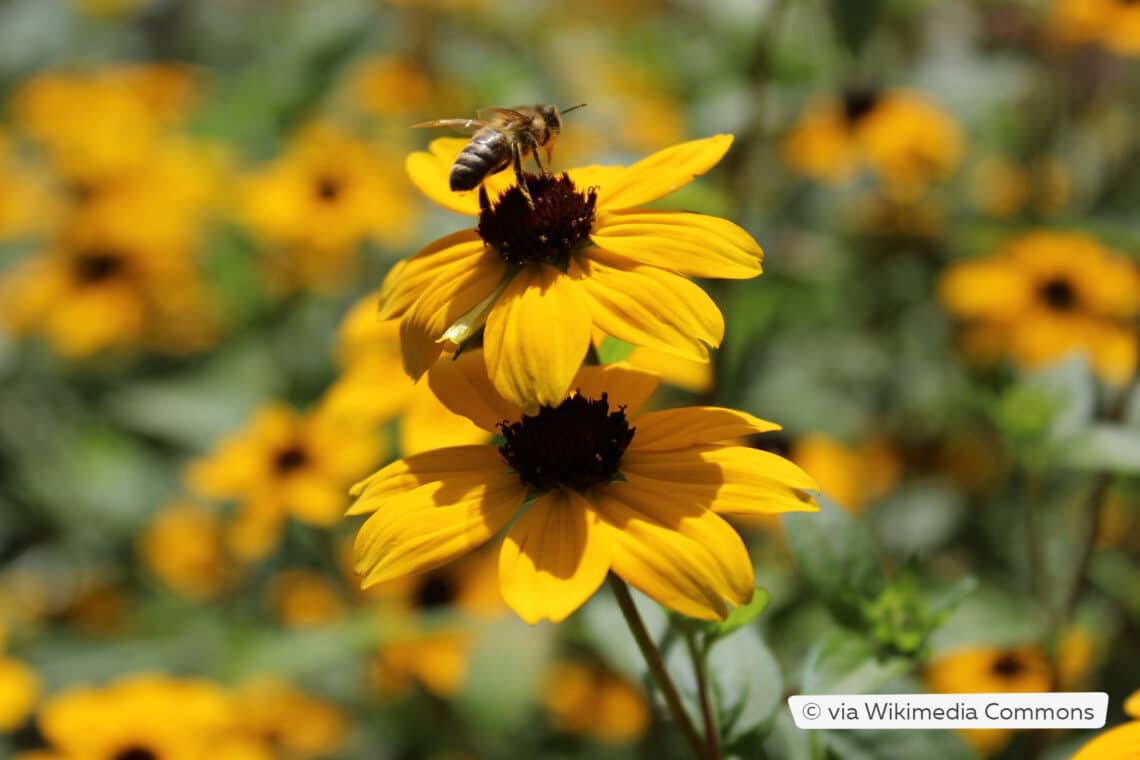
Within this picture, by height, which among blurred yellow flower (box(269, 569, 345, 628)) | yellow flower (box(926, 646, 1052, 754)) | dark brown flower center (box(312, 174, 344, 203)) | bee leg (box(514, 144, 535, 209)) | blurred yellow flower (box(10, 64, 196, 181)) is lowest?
yellow flower (box(926, 646, 1052, 754))

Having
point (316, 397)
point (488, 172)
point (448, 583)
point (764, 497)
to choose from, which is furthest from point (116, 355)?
point (764, 497)

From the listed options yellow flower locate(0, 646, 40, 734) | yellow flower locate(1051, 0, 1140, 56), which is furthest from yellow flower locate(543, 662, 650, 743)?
yellow flower locate(1051, 0, 1140, 56)

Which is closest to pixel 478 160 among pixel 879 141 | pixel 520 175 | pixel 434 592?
pixel 520 175

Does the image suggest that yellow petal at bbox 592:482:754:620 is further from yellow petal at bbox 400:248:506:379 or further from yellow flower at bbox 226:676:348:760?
yellow flower at bbox 226:676:348:760

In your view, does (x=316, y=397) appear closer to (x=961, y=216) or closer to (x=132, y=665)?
(x=132, y=665)

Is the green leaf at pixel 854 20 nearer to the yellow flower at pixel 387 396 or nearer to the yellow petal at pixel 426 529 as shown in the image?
the yellow flower at pixel 387 396

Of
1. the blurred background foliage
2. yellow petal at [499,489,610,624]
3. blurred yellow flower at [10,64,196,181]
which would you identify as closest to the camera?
yellow petal at [499,489,610,624]
